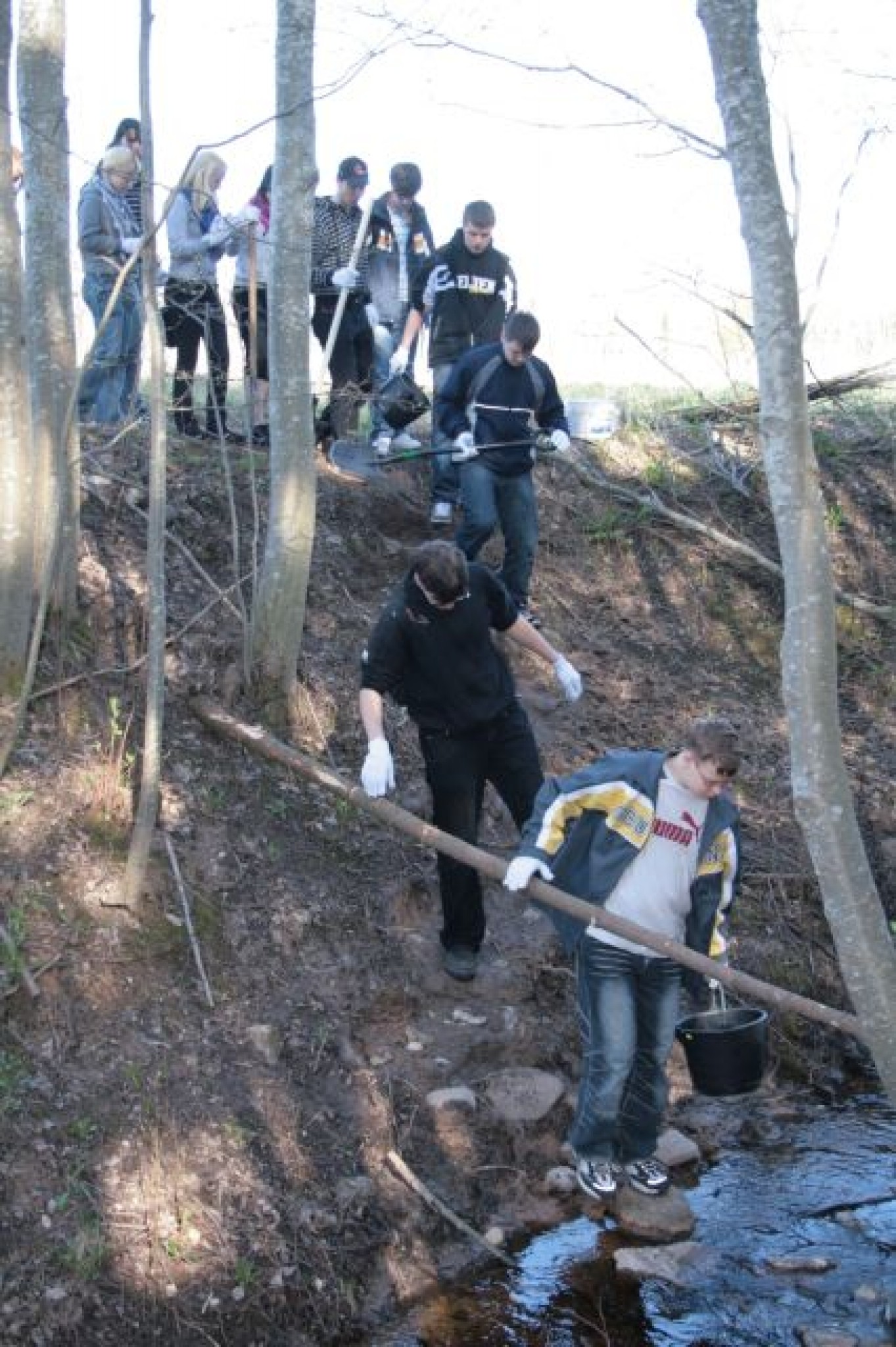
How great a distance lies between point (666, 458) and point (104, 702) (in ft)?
20.5

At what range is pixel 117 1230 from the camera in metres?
5.00

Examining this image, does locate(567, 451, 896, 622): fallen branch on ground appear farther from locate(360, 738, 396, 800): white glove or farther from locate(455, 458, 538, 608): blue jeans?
locate(360, 738, 396, 800): white glove

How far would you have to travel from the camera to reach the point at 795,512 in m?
4.45

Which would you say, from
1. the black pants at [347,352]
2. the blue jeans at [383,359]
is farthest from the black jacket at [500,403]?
the blue jeans at [383,359]

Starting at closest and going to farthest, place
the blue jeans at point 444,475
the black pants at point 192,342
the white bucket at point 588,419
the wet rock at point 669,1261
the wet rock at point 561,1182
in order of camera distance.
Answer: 1. the wet rock at point 669,1261
2. the wet rock at point 561,1182
3. the black pants at point 192,342
4. the blue jeans at point 444,475
5. the white bucket at point 588,419

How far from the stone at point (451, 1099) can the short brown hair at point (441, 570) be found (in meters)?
2.14

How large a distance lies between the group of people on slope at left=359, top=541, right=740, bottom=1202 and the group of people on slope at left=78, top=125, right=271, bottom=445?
8.13 ft

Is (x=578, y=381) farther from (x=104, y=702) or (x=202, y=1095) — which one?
(x=202, y=1095)

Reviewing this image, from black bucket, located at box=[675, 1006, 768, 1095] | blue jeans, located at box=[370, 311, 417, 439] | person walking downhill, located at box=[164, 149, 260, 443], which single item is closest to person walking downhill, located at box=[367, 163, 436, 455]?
Result: blue jeans, located at box=[370, 311, 417, 439]

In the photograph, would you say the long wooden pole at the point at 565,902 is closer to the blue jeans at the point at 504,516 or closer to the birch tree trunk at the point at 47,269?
the birch tree trunk at the point at 47,269

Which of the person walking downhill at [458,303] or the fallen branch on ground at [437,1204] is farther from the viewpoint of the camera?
the person walking downhill at [458,303]

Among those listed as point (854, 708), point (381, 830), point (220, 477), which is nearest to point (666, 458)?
point (854, 708)

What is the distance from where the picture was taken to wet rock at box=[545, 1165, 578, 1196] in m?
6.04

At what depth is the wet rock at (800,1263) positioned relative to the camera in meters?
5.54
